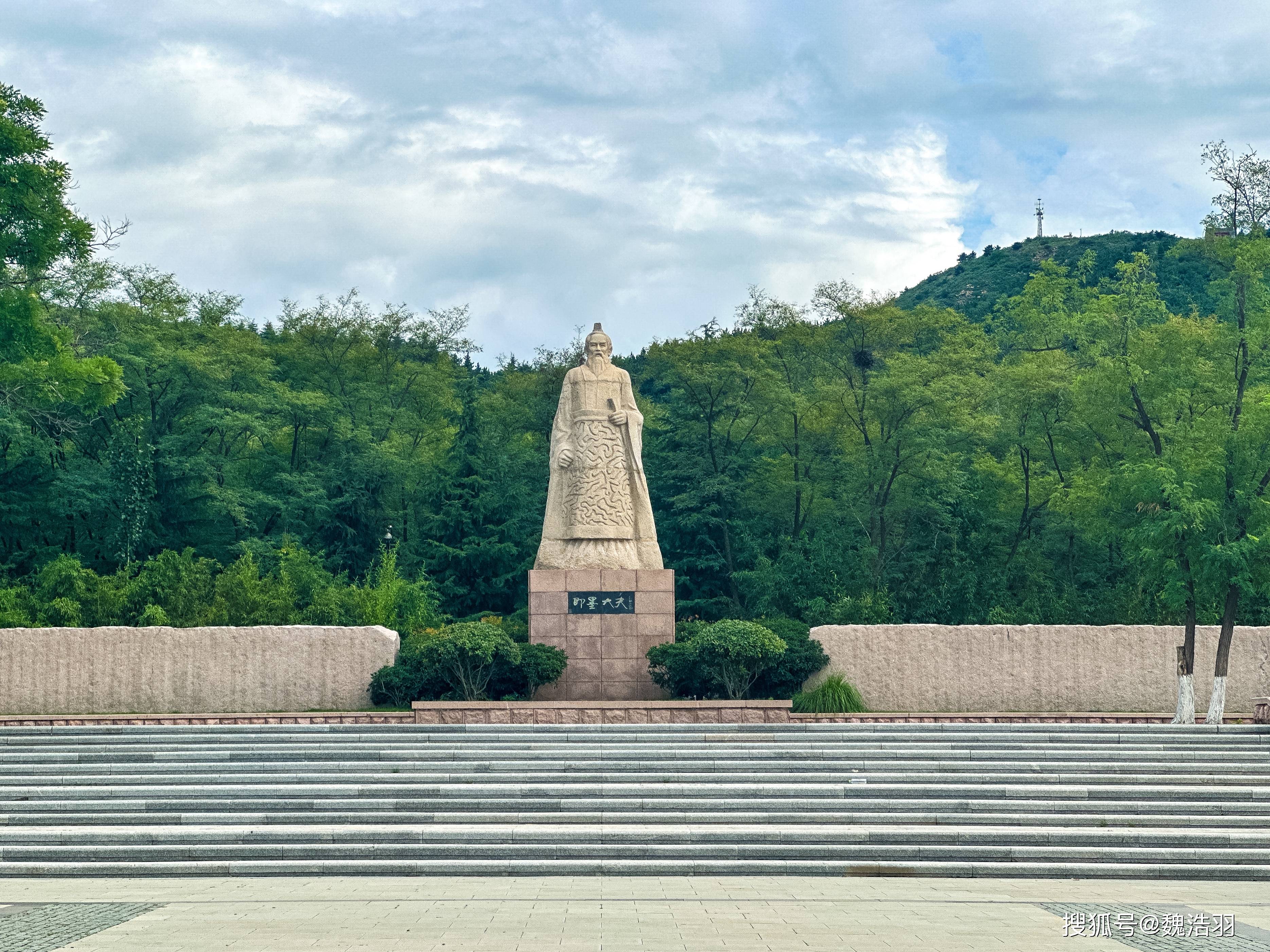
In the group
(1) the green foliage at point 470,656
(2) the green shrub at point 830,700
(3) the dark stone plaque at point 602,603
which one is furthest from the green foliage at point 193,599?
(2) the green shrub at point 830,700

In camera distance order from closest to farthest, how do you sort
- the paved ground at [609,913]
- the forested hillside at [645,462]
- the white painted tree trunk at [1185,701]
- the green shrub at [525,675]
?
1. the paved ground at [609,913]
2. the white painted tree trunk at [1185,701]
3. the green shrub at [525,675]
4. the forested hillside at [645,462]

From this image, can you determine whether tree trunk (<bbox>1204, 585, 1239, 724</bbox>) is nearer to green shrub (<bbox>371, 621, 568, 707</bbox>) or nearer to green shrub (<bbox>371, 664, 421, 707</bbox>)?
green shrub (<bbox>371, 621, 568, 707</bbox>)

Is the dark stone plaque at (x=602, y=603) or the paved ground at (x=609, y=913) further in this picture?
the dark stone plaque at (x=602, y=603)

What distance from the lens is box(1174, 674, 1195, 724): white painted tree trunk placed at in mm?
17953

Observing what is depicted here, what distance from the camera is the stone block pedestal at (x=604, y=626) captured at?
20.1 m

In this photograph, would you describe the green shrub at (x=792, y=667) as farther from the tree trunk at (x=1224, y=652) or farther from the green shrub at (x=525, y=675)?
the tree trunk at (x=1224, y=652)

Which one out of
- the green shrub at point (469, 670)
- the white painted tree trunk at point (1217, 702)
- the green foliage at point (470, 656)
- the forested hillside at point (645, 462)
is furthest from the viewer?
the forested hillside at point (645, 462)

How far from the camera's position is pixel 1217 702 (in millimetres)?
18234

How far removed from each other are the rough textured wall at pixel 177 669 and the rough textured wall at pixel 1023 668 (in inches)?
296

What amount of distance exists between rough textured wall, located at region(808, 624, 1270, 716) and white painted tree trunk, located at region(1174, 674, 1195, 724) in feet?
7.80

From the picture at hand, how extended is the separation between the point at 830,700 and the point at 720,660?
1896 millimetres

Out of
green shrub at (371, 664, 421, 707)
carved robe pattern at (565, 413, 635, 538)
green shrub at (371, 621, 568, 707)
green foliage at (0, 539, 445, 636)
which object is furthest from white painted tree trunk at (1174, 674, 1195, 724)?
green foliage at (0, 539, 445, 636)

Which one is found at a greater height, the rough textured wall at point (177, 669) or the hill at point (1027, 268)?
the hill at point (1027, 268)

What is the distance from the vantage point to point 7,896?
10742 millimetres
